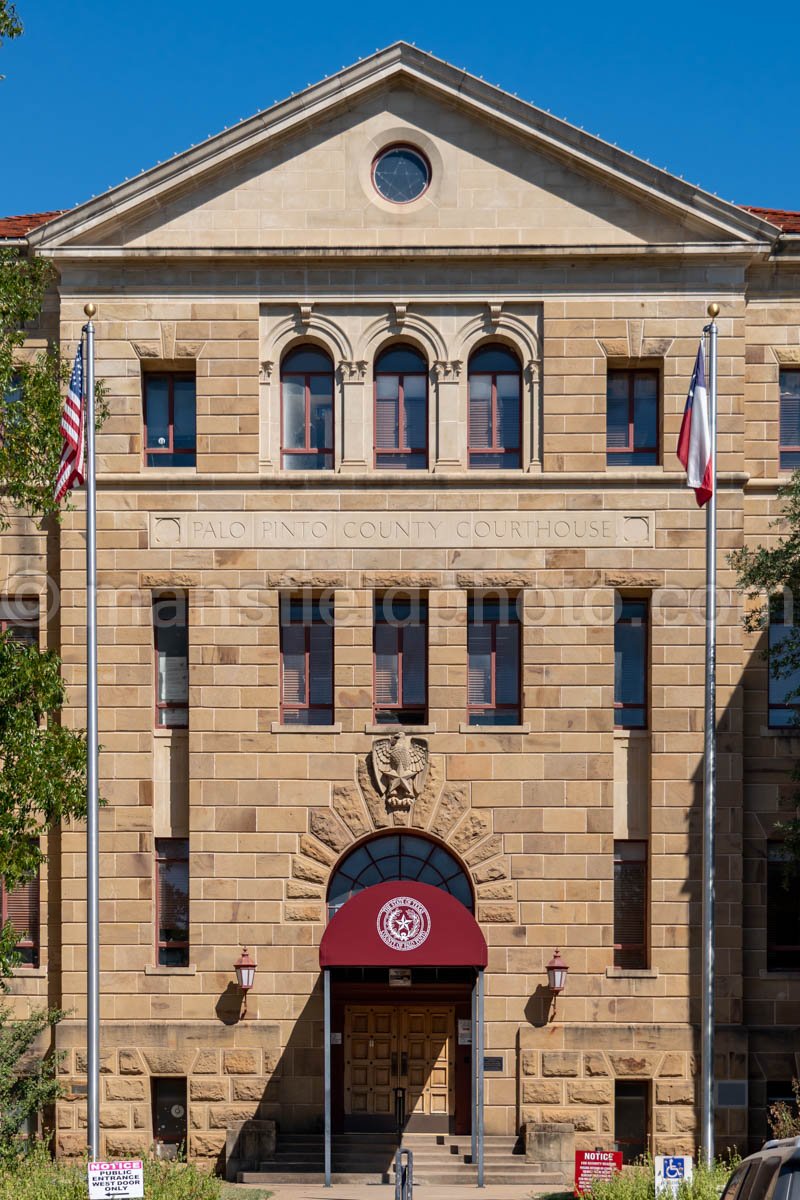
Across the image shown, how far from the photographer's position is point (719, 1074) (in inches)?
1081

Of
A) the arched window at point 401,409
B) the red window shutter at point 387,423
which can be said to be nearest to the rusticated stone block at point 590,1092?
the arched window at point 401,409

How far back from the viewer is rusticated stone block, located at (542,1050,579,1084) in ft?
90.1

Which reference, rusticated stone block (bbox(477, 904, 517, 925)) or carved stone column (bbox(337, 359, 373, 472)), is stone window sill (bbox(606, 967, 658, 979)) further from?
carved stone column (bbox(337, 359, 373, 472))

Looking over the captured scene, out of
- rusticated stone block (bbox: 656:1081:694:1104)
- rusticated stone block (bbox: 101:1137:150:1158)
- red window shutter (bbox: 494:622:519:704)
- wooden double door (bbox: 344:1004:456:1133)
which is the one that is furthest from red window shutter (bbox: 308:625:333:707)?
rusticated stone block (bbox: 656:1081:694:1104)

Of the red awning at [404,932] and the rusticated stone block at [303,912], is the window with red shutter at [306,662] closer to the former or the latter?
the rusticated stone block at [303,912]

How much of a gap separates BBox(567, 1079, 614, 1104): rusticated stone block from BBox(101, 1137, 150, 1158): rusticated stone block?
7350 mm

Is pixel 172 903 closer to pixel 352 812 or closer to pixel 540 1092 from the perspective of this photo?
pixel 352 812

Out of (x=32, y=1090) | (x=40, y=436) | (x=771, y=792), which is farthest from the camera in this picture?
(x=771, y=792)

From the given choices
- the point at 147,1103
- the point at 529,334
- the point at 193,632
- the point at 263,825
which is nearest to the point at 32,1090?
the point at 147,1103

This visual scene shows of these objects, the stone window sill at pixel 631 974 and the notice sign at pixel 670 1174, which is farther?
the stone window sill at pixel 631 974

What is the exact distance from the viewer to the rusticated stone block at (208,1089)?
90.2ft

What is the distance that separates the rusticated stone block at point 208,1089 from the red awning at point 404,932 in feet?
10.3

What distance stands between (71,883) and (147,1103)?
4001 millimetres

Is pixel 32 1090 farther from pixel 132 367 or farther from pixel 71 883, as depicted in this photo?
pixel 132 367
